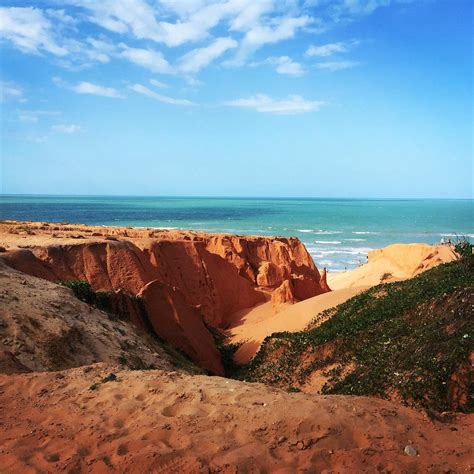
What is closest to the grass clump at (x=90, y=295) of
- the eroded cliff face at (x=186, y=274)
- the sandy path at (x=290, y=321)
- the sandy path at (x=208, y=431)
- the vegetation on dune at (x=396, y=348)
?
the eroded cliff face at (x=186, y=274)

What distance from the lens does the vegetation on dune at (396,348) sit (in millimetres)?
7234

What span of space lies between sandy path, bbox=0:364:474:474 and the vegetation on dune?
5.68ft

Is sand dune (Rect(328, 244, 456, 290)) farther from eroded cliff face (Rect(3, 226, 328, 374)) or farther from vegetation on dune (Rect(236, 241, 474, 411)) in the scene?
vegetation on dune (Rect(236, 241, 474, 411))

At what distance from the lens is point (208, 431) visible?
15.6ft

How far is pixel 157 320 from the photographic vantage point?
1498cm

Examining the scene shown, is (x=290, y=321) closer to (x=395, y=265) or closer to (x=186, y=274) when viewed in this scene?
(x=186, y=274)

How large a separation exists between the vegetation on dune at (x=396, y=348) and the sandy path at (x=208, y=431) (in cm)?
173

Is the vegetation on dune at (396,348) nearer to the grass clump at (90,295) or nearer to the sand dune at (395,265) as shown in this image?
the grass clump at (90,295)

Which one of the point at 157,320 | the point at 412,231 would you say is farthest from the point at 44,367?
the point at 412,231

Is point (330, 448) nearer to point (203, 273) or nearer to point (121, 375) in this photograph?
point (121, 375)

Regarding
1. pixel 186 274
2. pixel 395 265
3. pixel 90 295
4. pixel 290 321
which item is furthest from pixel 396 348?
pixel 395 265

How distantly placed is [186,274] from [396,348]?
663 inches

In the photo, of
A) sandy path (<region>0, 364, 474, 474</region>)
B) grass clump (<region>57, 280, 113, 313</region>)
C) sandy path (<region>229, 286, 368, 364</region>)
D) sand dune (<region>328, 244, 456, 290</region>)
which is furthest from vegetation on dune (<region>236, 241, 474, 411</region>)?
sand dune (<region>328, 244, 456, 290</region>)

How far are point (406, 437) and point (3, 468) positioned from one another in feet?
13.8
